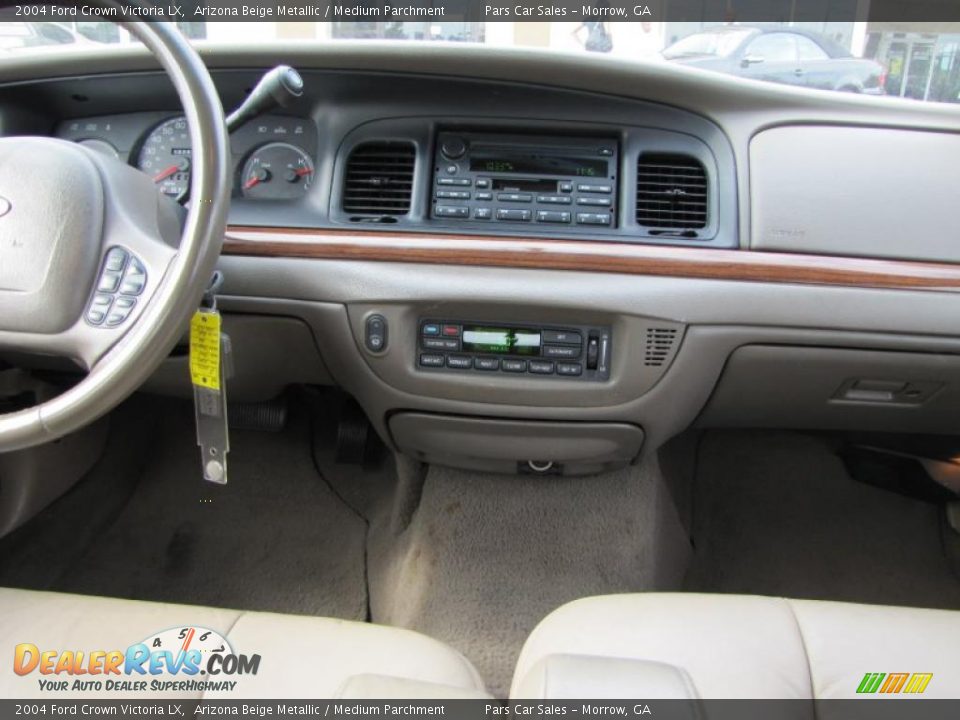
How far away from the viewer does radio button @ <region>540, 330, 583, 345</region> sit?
118 centimetres

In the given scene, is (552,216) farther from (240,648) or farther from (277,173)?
(240,648)

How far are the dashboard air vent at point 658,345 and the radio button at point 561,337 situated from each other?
11 centimetres

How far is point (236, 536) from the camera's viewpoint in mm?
1737

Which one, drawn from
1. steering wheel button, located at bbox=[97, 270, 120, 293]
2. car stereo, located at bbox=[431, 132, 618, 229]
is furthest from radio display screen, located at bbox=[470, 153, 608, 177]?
steering wheel button, located at bbox=[97, 270, 120, 293]

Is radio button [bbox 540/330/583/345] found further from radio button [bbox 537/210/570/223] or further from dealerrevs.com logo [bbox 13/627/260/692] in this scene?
dealerrevs.com logo [bbox 13/627/260/692]

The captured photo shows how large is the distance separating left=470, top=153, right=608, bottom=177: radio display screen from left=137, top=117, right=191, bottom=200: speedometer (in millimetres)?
513

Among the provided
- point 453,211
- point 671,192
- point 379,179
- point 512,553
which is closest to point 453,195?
point 453,211

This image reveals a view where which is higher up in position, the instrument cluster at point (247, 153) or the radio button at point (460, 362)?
the instrument cluster at point (247, 153)

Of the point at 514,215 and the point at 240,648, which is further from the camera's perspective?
the point at 514,215

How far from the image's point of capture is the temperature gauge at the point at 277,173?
51.3 inches

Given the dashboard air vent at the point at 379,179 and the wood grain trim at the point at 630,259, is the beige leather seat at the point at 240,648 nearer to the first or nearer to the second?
the wood grain trim at the point at 630,259

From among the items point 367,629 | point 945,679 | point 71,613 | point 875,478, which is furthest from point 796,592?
point 71,613

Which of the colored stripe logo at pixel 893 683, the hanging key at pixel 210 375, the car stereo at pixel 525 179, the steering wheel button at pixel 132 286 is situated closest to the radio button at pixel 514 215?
the car stereo at pixel 525 179

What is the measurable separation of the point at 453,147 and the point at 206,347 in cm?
56
